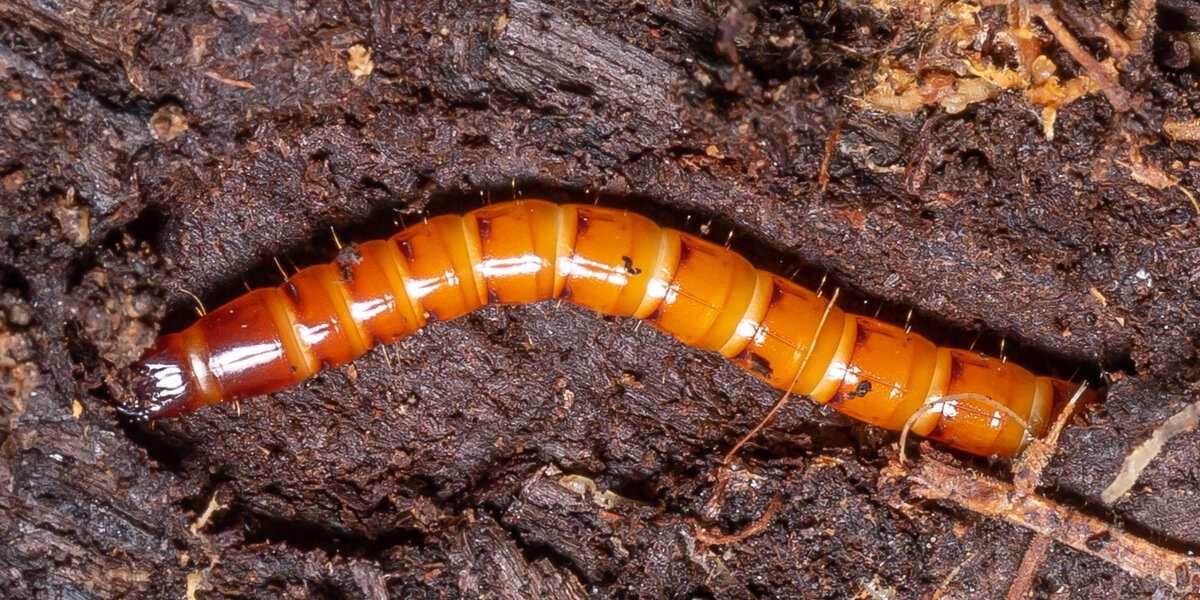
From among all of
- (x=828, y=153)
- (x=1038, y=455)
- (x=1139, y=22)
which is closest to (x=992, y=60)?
(x=1139, y=22)

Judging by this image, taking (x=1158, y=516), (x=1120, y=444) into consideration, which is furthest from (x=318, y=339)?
(x=1158, y=516)

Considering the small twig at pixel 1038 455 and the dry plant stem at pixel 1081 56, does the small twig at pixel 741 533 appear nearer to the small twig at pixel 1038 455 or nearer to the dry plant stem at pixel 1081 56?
the small twig at pixel 1038 455

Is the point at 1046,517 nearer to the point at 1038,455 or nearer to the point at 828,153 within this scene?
the point at 1038,455

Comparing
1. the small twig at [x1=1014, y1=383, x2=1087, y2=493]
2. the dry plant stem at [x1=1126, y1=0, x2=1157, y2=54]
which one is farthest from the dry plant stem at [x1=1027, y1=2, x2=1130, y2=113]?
the small twig at [x1=1014, y1=383, x2=1087, y2=493]

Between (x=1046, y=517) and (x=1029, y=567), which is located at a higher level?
(x=1046, y=517)

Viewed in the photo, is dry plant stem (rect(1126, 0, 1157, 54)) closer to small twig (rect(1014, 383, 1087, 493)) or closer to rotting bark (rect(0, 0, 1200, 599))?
rotting bark (rect(0, 0, 1200, 599))

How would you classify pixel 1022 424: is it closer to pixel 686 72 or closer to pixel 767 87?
pixel 767 87
